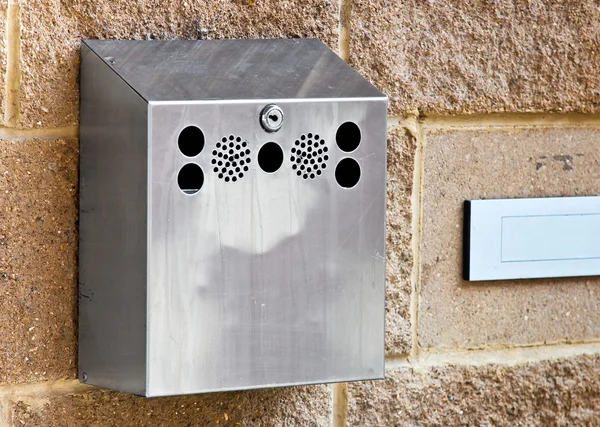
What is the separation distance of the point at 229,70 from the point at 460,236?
54 centimetres

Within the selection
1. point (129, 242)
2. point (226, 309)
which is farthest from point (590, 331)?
point (129, 242)

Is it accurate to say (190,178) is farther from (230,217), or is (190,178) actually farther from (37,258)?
(37,258)

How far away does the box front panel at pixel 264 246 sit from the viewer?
1.10m

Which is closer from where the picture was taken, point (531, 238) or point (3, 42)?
point (3, 42)

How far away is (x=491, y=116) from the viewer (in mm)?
1516

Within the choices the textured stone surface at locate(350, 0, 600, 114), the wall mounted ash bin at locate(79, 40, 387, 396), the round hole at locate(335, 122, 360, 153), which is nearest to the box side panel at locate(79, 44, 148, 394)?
the wall mounted ash bin at locate(79, 40, 387, 396)

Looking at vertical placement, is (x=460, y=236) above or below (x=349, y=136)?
below

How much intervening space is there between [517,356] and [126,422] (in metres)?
0.69

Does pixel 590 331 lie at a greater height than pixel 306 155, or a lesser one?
lesser

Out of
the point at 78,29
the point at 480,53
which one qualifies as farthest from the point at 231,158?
the point at 480,53

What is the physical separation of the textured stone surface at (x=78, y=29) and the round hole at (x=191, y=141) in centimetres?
22

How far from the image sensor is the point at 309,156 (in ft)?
3.79

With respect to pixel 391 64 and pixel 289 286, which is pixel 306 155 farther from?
pixel 391 64

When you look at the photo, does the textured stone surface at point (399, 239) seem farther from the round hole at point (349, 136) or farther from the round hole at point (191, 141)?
the round hole at point (191, 141)
